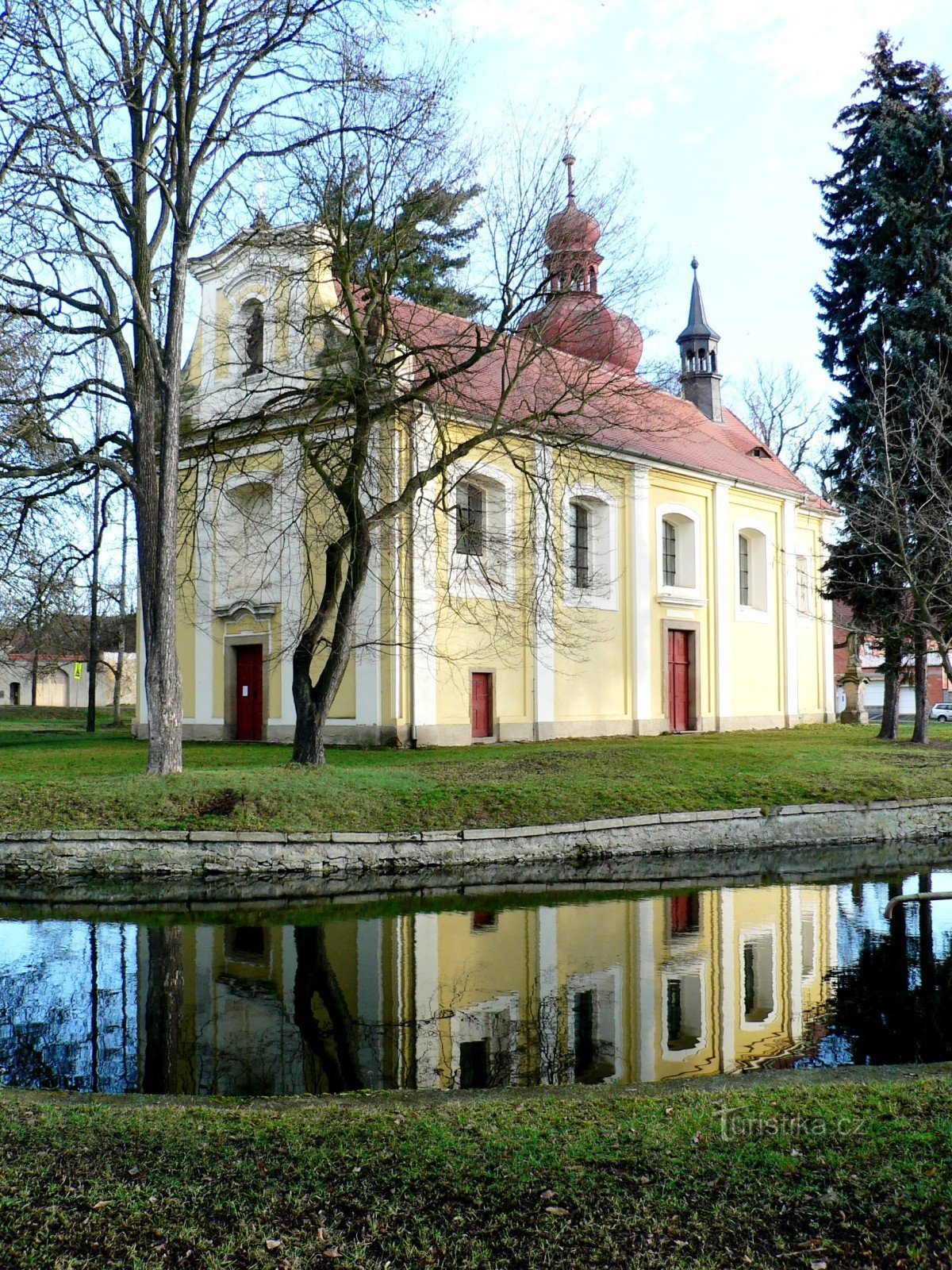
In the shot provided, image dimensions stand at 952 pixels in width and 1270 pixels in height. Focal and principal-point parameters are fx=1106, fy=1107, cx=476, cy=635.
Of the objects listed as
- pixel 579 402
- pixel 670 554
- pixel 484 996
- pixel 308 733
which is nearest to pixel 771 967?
pixel 484 996

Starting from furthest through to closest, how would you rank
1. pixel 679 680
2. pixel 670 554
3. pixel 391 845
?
pixel 670 554
pixel 679 680
pixel 391 845

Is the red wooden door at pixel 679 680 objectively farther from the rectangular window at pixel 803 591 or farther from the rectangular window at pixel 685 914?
the rectangular window at pixel 685 914

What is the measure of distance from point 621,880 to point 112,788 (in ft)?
20.9

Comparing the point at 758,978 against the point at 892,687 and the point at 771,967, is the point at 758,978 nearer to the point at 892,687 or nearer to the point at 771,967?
the point at 771,967

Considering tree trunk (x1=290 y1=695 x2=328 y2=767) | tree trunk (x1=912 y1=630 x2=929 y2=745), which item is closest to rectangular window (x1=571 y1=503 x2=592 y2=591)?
tree trunk (x1=912 y1=630 x2=929 y2=745)

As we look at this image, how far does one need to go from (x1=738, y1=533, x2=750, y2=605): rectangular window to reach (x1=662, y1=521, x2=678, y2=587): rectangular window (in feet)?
10.5

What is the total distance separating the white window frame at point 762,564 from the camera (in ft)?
107

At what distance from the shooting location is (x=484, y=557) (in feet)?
79.8

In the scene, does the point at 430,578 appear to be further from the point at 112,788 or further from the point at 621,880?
the point at 621,880

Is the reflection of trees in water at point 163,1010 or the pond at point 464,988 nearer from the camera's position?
the reflection of trees in water at point 163,1010

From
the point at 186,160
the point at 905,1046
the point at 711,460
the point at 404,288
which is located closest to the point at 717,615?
the point at 711,460

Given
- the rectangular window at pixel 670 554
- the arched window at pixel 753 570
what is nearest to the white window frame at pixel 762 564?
the arched window at pixel 753 570

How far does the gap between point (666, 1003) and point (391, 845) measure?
232 inches

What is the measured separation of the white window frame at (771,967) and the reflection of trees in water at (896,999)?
381 millimetres
